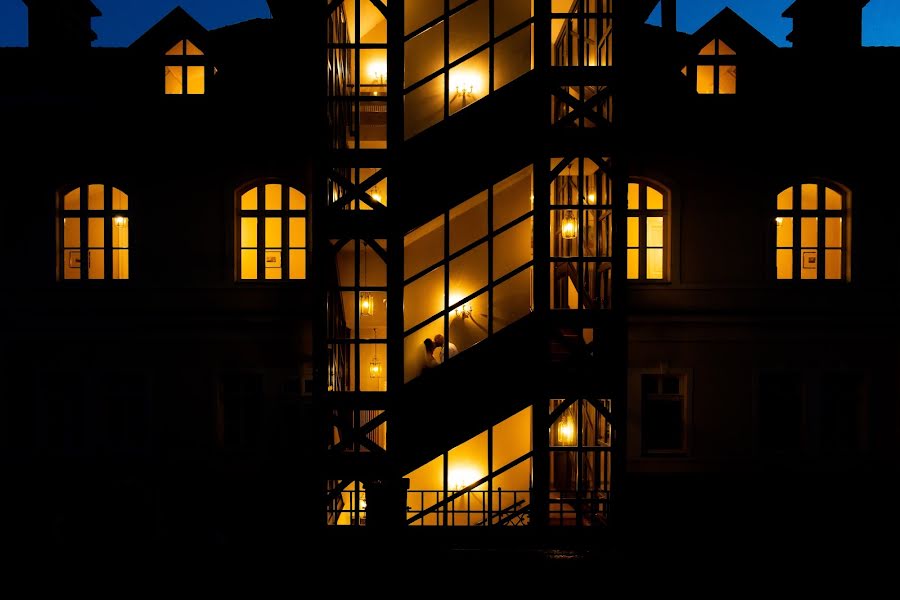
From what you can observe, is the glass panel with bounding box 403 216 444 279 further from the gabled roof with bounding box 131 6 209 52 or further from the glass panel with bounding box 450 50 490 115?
the gabled roof with bounding box 131 6 209 52

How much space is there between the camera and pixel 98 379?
12.0 meters

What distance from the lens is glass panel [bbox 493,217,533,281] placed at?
519 inches

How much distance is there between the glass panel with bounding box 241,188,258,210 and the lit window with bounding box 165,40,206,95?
2.07 meters

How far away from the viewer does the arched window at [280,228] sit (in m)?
12.1

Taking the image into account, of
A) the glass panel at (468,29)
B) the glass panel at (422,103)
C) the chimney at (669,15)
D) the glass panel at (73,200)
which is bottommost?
the glass panel at (73,200)

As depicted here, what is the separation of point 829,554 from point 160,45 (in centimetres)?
1493

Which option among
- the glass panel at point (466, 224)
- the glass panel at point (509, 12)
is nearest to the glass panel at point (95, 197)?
the glass panel at point (466, 224)

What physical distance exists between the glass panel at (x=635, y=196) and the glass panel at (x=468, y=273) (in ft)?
10.8

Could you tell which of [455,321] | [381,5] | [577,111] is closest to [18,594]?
[455,321]

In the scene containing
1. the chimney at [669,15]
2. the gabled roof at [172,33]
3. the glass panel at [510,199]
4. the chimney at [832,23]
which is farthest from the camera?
the glass panel at [510,199]

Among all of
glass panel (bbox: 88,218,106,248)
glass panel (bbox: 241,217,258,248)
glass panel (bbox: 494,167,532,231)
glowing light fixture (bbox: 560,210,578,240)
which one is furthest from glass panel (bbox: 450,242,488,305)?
glass panel (bbox: 88,218,106,248)

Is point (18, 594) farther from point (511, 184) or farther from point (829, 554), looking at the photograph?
point (829, 554)

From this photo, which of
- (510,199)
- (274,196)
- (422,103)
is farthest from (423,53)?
(274,196)

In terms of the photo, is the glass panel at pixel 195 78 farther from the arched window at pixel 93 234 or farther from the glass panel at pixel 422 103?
the glass panel at pixel 422 103
